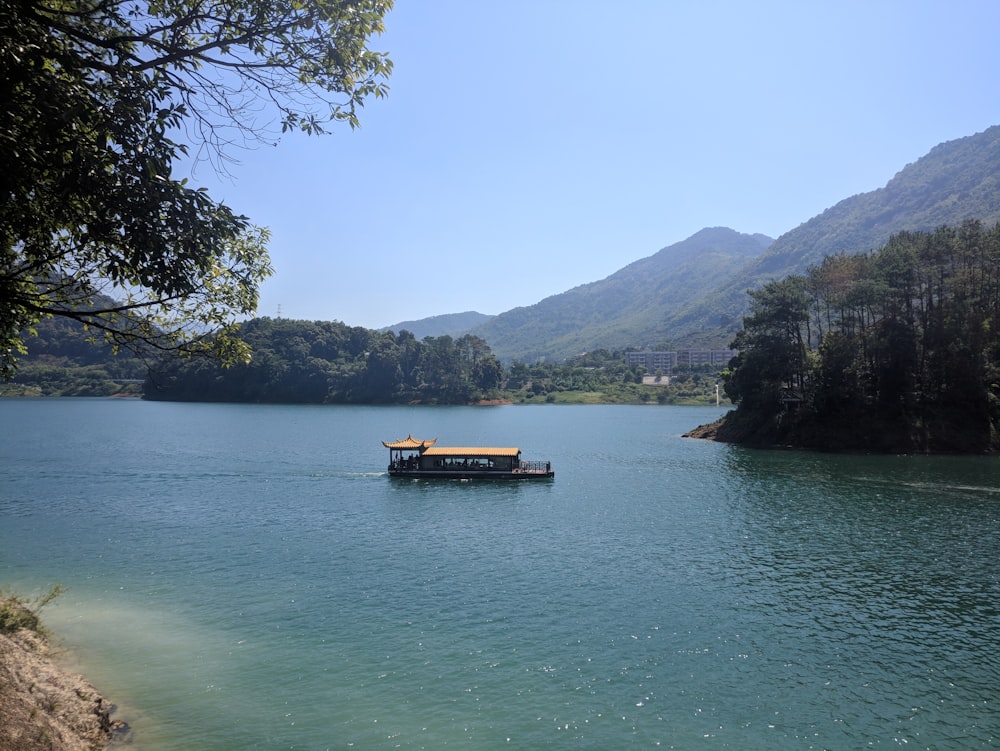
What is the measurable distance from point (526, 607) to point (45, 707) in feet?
48.7

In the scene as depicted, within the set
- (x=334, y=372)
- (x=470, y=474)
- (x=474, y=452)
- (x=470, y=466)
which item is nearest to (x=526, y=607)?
(x=470, y=474)

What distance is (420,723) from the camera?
1527 cm

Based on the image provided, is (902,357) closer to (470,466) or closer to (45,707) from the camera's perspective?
(470,466)

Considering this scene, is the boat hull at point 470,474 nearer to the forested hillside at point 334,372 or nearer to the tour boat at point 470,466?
the tour boat at point 470,466

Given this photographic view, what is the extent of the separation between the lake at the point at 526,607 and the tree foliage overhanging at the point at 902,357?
736 inches

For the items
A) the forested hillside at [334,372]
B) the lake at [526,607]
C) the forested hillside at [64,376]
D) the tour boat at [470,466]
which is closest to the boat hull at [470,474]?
the tour boat at [470,466]

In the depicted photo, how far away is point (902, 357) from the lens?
226ft

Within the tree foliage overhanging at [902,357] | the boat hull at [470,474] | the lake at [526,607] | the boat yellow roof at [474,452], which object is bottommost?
the lake at [526,607]

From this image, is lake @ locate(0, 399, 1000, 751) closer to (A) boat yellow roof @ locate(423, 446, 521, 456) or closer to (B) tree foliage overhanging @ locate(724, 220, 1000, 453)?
(A) boat yellow roof @ locate(423, 446, 521, 456)

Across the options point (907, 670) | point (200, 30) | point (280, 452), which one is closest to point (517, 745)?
point (907, 670)

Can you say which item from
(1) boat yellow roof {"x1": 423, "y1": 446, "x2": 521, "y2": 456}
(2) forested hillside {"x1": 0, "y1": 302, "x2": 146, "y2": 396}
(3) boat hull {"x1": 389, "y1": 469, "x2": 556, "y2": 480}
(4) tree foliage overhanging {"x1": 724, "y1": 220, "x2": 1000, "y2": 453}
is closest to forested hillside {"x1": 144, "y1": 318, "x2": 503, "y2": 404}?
(2) forested hillside {"x1": 0, "y1": 302, "x2": 146, "y2": 396}

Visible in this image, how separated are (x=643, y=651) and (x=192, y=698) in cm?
1331

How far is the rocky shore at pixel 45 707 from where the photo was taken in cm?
1207

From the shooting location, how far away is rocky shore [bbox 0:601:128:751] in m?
12.1
